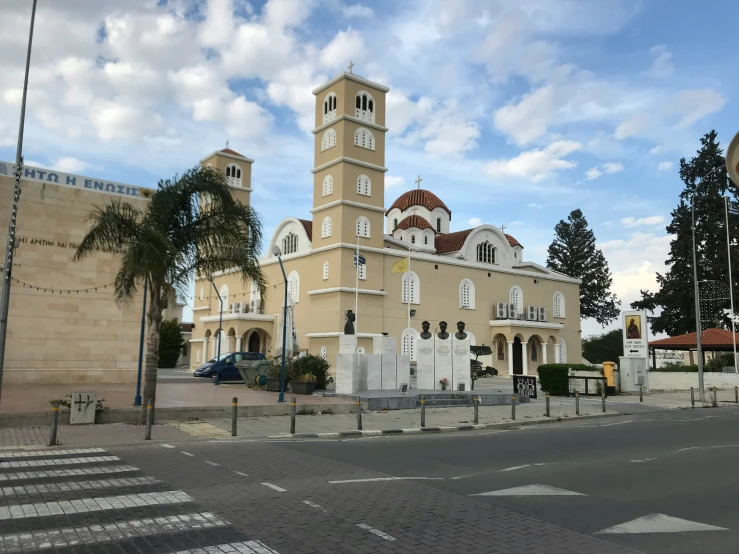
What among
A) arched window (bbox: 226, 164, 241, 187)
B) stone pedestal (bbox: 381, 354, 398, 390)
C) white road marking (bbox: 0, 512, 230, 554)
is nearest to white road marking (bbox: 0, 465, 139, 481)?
white road marking (bbox: 0, 512, 230, 554)

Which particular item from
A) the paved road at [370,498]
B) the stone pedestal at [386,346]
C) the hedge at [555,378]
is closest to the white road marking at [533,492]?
the paved road at [370,498]

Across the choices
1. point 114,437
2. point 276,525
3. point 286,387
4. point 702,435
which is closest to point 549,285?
point 286,387

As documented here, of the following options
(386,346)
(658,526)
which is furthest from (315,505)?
(386,346)

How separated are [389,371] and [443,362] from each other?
10.6ft

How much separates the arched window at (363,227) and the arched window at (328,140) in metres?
5.69

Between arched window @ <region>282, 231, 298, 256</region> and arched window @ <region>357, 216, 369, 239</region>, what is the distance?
24.2ft

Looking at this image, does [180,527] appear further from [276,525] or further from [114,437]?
[114,437]

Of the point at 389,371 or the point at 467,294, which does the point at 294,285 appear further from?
the point at 389,371

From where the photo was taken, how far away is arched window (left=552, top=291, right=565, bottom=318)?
182 ft

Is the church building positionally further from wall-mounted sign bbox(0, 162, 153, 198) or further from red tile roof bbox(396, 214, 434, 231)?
wall-mounted sign bbox(0, 162, 153, 198)

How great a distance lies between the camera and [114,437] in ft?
43.0

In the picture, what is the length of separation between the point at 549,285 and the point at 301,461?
1912 inches

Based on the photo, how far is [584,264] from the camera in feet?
247

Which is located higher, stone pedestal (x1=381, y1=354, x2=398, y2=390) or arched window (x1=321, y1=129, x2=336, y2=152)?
arched window (x1=321, y1=129, x2=336, y2=152)
